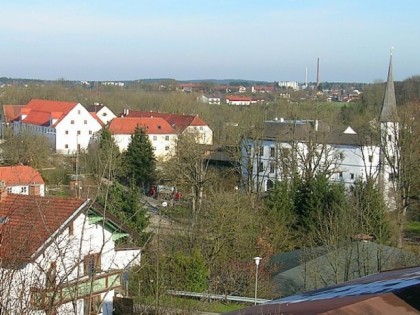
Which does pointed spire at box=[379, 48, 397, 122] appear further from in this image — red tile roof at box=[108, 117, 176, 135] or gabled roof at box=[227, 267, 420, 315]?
gabled roof at box=[227, 267, 420, 315]

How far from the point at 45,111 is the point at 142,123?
1340 cm

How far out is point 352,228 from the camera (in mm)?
21359

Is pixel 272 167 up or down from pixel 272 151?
down

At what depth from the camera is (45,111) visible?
64688mm

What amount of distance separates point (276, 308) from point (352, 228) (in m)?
14.5

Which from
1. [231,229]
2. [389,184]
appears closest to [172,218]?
[231,229]

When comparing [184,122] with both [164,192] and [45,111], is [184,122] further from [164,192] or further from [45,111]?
[164,192]

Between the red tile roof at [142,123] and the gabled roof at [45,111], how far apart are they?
573cm

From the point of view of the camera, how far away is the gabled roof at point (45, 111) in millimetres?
60656

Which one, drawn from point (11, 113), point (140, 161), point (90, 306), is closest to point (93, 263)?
point (90, 306)

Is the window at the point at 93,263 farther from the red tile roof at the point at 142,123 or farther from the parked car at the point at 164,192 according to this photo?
the red tile roof at the point at 142,123

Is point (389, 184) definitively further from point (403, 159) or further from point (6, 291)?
point (6, 291)

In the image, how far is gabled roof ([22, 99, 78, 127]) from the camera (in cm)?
6066

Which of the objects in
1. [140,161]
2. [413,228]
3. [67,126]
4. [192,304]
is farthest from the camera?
[67,126]
